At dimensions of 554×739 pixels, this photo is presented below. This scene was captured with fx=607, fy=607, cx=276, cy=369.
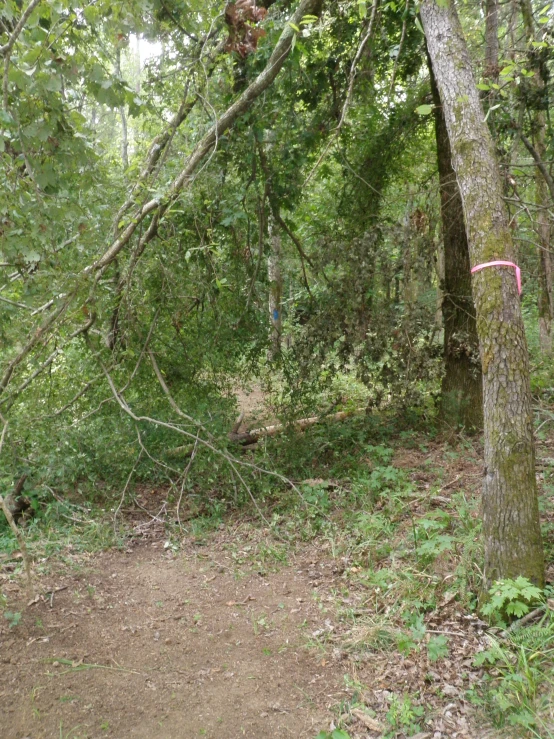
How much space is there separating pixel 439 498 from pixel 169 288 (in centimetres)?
319

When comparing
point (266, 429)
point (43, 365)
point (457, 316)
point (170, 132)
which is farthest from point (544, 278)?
point (43, 365)

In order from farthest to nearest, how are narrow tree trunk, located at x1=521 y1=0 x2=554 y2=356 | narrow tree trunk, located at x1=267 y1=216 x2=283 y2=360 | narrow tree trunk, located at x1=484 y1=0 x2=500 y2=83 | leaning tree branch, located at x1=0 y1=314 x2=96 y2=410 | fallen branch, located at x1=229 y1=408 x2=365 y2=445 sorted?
1. fallen branch, located at x1=229 y1=408 x2=365 y2=445
2. narrow tree trunk, located at x1=267 y1=216 x2=283 y2=360
3. narrow tree trunk, located at x1=521 y1=0 x2=554 y2=356
4. narrow tree trunk, located at x1=484 y1=0 x2=500 y2=83
5. leaning tree branch, located at x1=0 y1=314 x2=96 y2=410

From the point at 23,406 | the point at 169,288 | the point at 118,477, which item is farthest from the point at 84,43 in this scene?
the point at 118,477

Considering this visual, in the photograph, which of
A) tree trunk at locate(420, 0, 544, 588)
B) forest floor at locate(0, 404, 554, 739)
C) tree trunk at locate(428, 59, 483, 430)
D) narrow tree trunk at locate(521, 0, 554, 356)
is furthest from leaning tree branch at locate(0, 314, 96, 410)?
narrow tree trunk at locate(521, 0, 554, 356)

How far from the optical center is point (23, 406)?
633 centimetres

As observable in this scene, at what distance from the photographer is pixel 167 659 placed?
3842mm

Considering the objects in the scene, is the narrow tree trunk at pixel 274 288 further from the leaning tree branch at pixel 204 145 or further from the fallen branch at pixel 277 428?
the leaning tree branch at pixel 204 145

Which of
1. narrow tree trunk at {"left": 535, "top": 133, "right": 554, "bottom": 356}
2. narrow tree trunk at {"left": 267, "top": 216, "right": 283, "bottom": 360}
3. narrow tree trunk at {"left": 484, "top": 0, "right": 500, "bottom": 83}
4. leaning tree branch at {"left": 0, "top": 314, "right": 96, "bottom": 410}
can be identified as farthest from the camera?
narrow tree trunk at {"left": 535, "top": 133, "right": 554, "bottom": 356}

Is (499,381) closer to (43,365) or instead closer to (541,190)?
(43,365)

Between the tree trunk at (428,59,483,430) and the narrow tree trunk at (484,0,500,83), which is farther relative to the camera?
the tree trunk at (428,59,483,430)

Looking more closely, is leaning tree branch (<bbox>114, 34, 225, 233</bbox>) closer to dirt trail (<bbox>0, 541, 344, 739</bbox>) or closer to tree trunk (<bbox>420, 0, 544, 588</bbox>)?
tree trunk (<bbox>420, 0, 544, 588</bbox>)

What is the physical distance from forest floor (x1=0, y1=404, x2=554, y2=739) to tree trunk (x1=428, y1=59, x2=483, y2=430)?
1550mm

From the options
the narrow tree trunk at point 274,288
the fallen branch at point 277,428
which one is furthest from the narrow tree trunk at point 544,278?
the narrow tree trunk at point 274,288

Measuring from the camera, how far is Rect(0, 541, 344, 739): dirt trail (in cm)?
326
